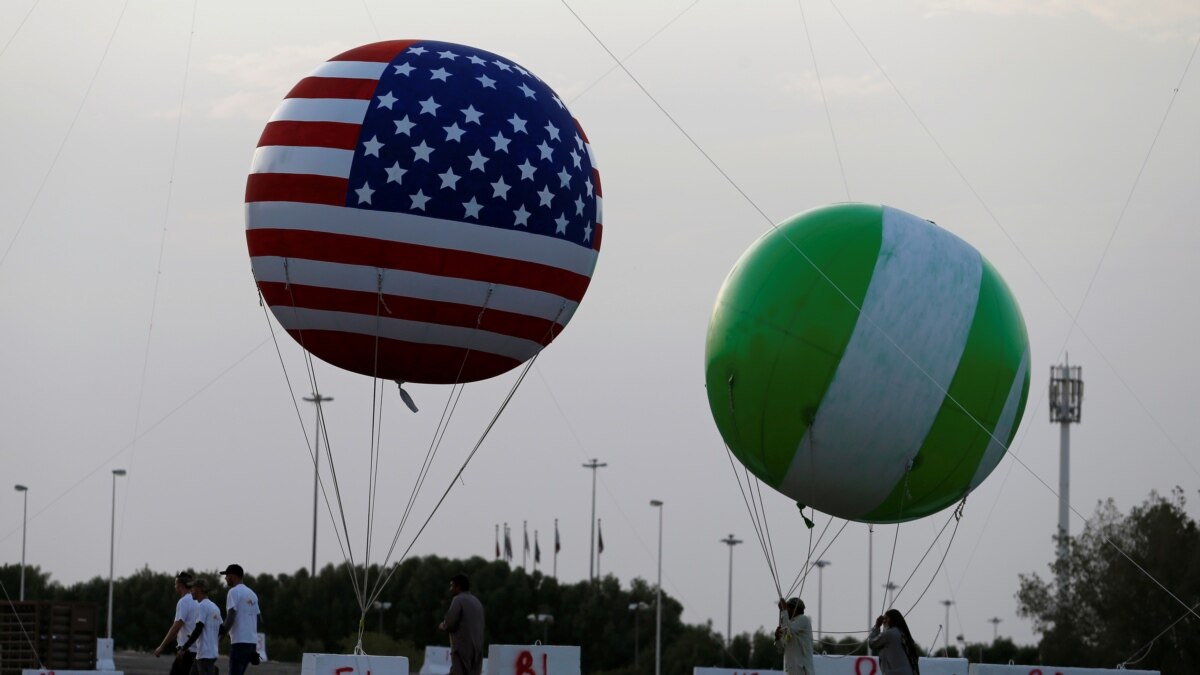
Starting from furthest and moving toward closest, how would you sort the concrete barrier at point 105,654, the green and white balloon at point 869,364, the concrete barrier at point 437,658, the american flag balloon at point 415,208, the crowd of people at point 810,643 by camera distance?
the concrete barrier at point 105,654, the concrete barrier at point 437,658, the green and white balloon at point 869,364, the american flag balloon at point 415,208, the crowd of people at point 810,643

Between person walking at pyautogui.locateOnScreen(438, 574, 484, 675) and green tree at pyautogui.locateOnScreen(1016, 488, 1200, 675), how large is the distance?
3843 centimetres

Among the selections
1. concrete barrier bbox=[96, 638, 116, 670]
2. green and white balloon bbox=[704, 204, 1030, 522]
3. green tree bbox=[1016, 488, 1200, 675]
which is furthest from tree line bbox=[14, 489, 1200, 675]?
green and white balloon bbox=[704, 204, 1030, 522]

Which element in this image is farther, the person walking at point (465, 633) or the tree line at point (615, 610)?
the tree line at point (615, 610)

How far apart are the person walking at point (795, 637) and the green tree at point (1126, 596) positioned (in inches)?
1437

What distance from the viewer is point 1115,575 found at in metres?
57.6

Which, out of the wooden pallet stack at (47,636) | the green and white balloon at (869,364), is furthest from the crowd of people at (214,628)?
the wooden pallet stack at (47,636)

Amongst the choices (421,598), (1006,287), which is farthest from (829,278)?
(421,598)

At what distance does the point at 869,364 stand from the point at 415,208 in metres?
4.75

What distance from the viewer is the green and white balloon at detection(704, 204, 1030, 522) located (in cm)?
1816

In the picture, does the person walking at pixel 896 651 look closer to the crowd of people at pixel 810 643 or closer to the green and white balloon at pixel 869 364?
the crowd of people at pixel 810 643

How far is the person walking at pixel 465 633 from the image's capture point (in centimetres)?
1586

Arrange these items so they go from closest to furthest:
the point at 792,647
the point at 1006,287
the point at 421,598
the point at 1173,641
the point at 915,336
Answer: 1. the point at 792,647
2. the point at 915,336
3. the point at 1006,287
4. the point at 1173,641
5. the point at 421,598

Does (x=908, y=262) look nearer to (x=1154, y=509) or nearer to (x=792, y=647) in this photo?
(x=792, y=647)

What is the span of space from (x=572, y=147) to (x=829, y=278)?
122 inches
